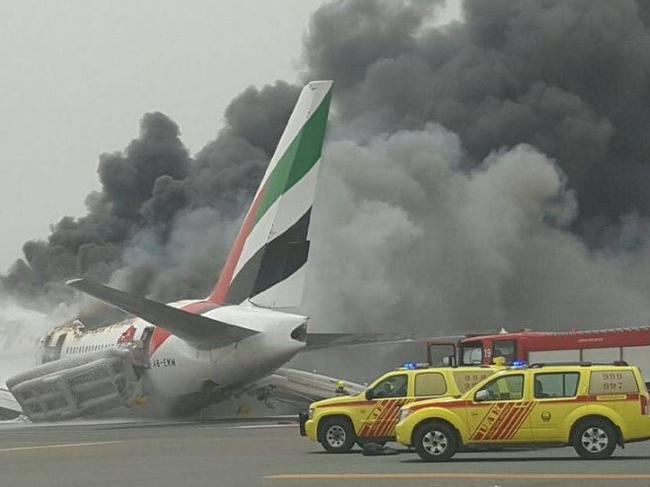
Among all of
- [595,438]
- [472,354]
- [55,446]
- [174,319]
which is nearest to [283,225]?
[174,319]

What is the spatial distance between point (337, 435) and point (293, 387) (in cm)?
1847

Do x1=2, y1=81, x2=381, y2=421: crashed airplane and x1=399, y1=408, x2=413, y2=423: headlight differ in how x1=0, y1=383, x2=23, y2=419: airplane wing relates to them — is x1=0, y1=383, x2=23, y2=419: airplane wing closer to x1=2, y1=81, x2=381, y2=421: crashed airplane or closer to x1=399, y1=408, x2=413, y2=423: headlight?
x1=2, y1=81, x2=381, y2=421: crashed airplane

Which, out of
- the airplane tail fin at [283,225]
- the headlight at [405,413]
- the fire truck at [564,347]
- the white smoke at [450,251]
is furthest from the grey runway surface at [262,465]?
the white smoke at [450,251]

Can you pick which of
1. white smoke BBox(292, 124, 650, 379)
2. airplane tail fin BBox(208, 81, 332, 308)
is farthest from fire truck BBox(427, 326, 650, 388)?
white smoke BBox(292, 124, 650, 379)

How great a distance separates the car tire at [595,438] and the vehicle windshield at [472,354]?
82.4ft

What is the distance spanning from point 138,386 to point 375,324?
20.3 meters

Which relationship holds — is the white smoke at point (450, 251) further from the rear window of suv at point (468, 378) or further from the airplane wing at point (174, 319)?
the rear window of suv at point (468, 378)

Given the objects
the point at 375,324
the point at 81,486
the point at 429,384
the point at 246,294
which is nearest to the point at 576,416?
the point at 429,384

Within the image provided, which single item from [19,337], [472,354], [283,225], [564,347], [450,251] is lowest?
[472,354]

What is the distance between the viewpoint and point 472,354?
5438cm

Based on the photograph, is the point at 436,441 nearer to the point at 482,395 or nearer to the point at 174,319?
the point at 482,395

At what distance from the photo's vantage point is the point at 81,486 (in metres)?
25.3

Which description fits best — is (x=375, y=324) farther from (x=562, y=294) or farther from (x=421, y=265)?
(x=562, y=294)

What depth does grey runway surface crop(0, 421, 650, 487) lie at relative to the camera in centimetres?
2498
